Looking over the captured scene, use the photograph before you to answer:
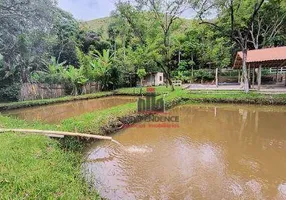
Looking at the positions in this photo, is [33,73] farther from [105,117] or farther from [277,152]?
[277,152]

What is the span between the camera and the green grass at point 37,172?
320 centimetres

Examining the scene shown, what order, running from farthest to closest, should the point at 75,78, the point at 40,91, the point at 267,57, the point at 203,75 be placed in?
the point at 203,75, the point at 75,78, the point at 40,91, the point at 267,57

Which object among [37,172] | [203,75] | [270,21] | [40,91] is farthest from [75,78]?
[270,21]

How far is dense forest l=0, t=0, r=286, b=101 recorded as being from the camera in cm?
1312

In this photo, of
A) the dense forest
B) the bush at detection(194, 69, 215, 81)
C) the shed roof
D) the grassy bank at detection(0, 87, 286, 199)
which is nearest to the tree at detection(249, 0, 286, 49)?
the dense forest

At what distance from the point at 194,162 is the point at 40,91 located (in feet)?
46.1

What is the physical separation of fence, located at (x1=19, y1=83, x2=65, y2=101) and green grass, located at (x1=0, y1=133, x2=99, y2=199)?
11053 millimetres

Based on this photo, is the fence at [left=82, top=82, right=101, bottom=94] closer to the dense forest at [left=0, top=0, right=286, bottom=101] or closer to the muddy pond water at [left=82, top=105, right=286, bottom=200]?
the dense forest at [left=0, top=0, right=286, bottom=101]

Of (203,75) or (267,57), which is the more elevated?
(267,57)

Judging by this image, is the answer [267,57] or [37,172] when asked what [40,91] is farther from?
[267,57]

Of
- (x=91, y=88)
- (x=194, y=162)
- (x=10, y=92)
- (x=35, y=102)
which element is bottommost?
(x=194, y=162)

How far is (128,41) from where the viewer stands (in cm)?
2980

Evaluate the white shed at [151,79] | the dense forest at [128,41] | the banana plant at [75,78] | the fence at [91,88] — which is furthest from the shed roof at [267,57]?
the fence at [91,88]

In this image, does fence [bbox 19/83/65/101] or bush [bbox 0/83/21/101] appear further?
fence [bbox 19/83/65/101]
